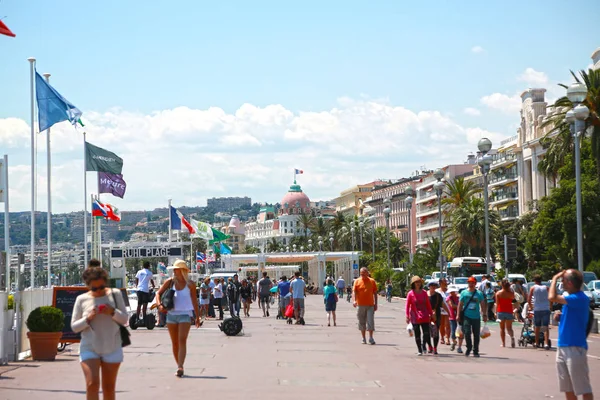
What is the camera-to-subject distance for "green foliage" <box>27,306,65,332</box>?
1744 cm

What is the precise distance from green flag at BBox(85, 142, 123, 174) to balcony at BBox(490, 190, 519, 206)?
238 feet

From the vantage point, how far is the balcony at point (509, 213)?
103 m

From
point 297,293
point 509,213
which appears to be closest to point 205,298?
point 297,293

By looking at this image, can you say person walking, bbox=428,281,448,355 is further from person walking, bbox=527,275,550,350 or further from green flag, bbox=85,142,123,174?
green flag, bbox=85,142,123,174

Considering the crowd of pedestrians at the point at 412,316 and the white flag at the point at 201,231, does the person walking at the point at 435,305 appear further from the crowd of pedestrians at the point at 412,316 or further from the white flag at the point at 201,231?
the white flag at the point at 201,231

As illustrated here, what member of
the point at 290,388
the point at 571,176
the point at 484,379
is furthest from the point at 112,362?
the point at 571,176

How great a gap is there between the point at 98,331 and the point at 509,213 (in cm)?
9817

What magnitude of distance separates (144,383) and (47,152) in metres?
21.5

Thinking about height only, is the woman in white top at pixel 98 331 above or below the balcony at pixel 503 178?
below

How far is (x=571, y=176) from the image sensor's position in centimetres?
6191

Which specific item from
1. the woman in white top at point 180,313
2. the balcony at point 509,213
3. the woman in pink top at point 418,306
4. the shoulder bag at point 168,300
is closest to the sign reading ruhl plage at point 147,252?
the woman in pink top at point 418,306

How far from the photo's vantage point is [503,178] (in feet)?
358

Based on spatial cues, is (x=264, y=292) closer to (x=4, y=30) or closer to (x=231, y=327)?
(x=231, y=327)

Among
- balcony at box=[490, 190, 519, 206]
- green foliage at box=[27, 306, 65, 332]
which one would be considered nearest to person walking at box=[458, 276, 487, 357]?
green foliage at box=[27, 306, 65, 332]
